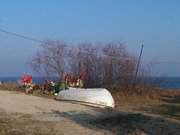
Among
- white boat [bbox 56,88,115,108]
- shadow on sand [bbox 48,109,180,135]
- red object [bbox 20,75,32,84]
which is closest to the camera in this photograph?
shadow on sand [bbox 48,109,180,135]

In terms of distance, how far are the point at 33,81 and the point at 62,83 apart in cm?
383

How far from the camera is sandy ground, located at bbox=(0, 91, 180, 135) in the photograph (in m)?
14.5

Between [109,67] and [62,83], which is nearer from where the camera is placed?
[62,83]

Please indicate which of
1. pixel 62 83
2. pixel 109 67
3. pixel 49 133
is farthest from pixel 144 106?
pixel 49 133

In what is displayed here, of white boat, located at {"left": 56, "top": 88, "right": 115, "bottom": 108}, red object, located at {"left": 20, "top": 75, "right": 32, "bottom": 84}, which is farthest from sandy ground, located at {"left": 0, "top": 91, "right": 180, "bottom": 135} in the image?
red object, located at {"left": 20, "top": 75, "right": 32, "bottom": 84}

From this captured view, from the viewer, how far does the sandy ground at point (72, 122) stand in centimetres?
1448

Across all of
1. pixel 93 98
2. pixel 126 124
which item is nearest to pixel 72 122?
pixel 126 124

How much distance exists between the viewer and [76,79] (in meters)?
28.8

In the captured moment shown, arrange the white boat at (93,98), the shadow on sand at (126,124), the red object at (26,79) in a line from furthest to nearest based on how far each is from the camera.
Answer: the red object at (26,79), the white boat at (93,98), the shadow on sand at (126,124)

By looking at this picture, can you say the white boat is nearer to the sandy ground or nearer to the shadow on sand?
the sandy ground

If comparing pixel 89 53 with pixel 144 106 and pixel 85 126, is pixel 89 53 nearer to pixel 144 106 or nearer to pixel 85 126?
pixel 144 106

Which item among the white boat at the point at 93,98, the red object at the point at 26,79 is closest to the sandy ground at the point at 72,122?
the white boat at the point at 93,98

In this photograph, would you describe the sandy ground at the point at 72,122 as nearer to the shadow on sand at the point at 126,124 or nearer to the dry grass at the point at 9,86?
the shadow on sand at the point at 126,124

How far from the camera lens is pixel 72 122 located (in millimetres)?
15914
